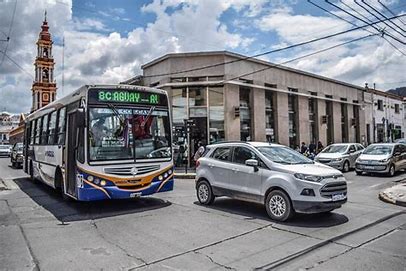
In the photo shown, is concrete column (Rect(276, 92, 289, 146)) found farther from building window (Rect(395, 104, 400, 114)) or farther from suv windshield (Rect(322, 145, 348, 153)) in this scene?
building window (Rect(395, 104, 400, 114))

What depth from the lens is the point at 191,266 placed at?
5199 mm

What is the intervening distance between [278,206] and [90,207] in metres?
5.10

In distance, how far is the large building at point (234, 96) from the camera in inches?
909

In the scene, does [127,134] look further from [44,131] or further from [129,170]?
[44,131]

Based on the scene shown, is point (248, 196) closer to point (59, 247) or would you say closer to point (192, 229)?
point (192, 229)

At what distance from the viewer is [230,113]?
75.5 ft

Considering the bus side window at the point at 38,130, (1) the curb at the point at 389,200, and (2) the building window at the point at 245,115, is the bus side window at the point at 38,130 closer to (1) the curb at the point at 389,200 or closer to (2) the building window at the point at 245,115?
(1) the curb at the point at 389,200

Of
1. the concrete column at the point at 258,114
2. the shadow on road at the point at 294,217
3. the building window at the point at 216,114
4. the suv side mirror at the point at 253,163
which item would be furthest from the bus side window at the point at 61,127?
the concrete column at the point at 258,114

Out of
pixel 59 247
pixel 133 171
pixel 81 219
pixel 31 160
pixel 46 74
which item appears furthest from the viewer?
pixel 46 74

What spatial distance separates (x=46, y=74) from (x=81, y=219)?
65.7 metres

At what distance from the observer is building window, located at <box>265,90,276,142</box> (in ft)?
85.5

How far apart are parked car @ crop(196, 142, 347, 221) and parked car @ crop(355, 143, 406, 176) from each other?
1036 centimetres

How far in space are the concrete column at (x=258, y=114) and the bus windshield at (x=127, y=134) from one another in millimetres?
Answer: 15205

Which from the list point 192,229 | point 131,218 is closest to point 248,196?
point 192,229
